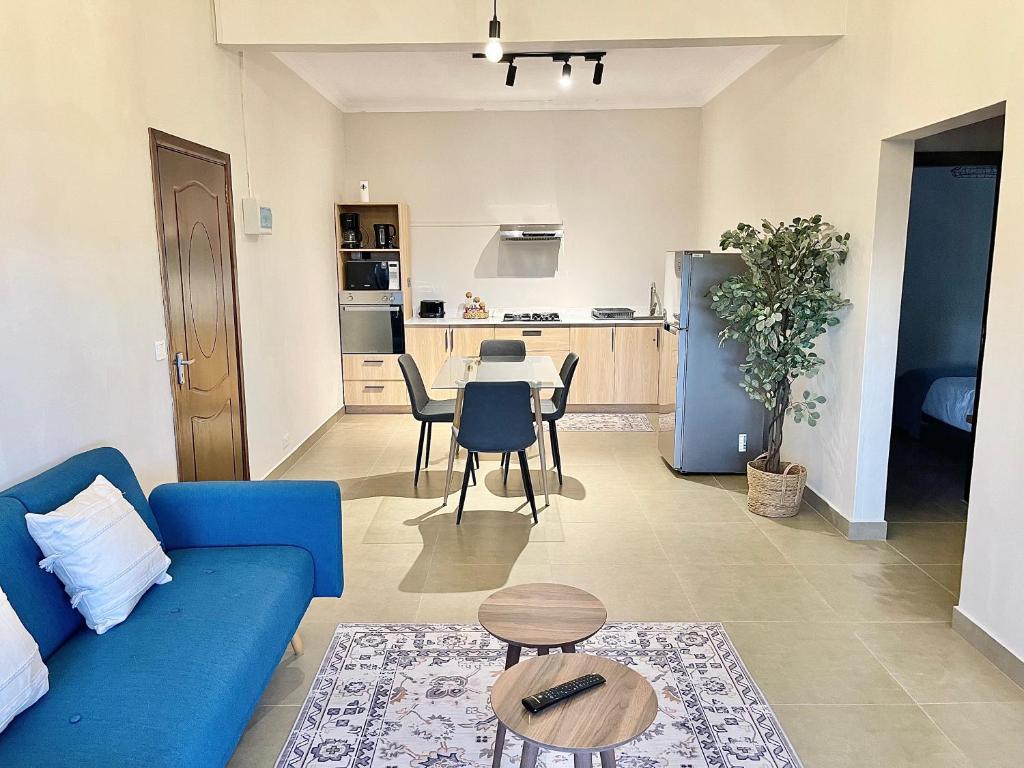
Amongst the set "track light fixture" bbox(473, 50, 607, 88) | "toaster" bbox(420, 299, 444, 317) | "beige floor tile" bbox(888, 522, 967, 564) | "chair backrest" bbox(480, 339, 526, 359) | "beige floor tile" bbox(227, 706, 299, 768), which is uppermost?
"track light fixture" bbox(473, 50, 607, 88)

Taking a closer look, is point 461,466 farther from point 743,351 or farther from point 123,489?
point 123,489

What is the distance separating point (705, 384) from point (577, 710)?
134 inches

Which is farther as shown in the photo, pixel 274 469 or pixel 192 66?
pixel 274 469

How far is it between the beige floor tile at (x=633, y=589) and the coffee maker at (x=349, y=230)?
4355 millimetres

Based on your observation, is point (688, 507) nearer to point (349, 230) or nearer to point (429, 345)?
point (429, 345)

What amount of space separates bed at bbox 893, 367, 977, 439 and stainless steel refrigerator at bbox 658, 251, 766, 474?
1.54 metres

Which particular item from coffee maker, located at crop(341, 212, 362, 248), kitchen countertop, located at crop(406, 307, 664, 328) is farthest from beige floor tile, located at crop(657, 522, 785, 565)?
coffee maker, located at crop(341, 212, 362, 248)

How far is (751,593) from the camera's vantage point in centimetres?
329

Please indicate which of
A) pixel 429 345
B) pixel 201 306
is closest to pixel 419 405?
pixel 201 306

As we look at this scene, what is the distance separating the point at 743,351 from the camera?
4793mm

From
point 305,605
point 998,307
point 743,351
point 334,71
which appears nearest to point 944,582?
point 998,307

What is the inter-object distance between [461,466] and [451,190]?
3.18 m

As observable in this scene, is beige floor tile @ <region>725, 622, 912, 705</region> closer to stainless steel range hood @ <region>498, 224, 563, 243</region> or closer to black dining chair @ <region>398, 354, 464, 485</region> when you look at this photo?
black dining chair @ <region>398, 354, 464, 485</region>

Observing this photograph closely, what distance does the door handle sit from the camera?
11.7 ft
